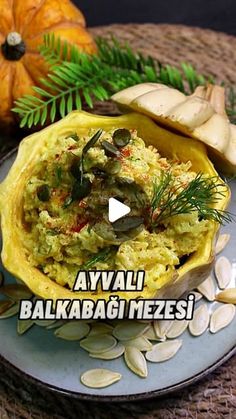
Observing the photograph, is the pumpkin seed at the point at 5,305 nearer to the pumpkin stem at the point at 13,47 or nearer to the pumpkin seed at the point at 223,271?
the pumpkin seed at the point at 223,271

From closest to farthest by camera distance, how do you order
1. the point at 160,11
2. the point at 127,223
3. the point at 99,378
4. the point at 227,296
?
the point at 127,223, the point at 99,378, the point at 227,296, the point at 160,11

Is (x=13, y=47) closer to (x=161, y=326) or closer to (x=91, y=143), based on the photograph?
(x=91, y=143)

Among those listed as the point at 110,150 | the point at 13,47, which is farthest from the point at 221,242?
the point at 13,47

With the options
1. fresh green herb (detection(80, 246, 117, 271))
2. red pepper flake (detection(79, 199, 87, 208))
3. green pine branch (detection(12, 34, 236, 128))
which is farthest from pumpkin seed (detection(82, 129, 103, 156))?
green pine branch (detection(12, 34, 236, 128))

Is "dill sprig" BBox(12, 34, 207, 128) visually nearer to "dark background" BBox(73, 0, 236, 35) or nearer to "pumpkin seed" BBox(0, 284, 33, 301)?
"pumpkin seed" BBox(0, 284, 33, 301)

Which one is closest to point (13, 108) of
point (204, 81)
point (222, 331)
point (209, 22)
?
point (204, 81)

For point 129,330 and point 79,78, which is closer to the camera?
point 129,330

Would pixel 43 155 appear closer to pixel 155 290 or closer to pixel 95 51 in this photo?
pixel 155 290
